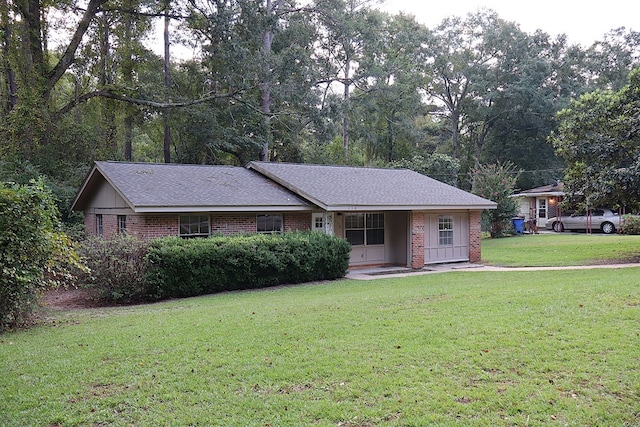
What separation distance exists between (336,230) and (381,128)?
2729cm

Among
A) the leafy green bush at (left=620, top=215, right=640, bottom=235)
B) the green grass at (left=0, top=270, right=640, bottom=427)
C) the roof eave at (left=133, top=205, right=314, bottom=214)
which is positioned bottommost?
Answer: the green grass at (left=0, top=270, right=640, bottom=427)

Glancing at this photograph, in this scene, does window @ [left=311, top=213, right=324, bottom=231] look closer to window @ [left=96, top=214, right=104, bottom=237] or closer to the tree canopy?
window @ [left=96, top=214, right=104, bottom=237]

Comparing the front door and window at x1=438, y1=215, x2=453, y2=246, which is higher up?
the front door

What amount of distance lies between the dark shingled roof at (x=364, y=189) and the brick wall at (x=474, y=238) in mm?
507

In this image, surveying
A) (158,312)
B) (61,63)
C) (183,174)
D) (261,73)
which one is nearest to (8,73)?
(61,63)

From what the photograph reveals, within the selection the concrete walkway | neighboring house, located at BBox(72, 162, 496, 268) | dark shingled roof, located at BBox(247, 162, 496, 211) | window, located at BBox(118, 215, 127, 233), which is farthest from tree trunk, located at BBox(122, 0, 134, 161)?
the concrete walkway

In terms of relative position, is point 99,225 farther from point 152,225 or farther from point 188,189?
point 152,225

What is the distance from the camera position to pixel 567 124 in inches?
672

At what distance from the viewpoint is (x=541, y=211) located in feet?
114

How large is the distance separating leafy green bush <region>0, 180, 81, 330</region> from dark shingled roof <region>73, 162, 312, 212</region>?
3932mm

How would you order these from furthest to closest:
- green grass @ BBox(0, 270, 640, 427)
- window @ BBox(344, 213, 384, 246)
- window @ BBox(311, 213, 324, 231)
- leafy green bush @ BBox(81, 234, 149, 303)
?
window @ BBox(344, 213, 384, 246), window @ BBox(311, 213, 324, 231), leafy green bush @ BBox(81, 234, 149, 303), green grass @ BBox(0, 270, 640, 427)

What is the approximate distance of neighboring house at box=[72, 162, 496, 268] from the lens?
1375 cm

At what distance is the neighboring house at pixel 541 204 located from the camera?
1309 inches

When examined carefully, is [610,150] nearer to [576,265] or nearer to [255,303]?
[576,265]
